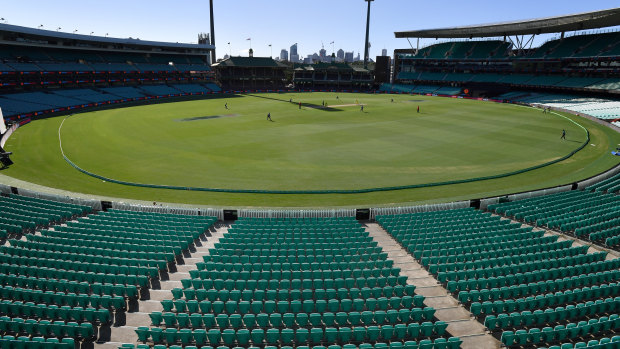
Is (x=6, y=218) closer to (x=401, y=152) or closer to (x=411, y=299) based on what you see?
(x=411, y=299)

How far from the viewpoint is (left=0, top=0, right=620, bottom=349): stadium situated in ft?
36.8

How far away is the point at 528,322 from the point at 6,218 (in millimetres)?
25641

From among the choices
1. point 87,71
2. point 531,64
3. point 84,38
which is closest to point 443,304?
point 87,71

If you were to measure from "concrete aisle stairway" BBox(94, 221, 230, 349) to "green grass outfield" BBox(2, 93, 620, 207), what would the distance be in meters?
8.85

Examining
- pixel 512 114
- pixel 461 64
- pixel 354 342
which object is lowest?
pixel 354 342

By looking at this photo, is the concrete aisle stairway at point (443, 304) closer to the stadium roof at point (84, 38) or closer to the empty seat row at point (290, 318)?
the empty seat row at point (290, 318)

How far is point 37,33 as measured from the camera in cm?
7362

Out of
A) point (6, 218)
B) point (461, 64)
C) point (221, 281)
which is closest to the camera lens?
point (221, 281)

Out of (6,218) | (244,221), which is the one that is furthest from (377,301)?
(6,218)

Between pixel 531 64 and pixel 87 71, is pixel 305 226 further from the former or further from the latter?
pixel 531 64

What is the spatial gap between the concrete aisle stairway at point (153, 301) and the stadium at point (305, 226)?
0.06 m

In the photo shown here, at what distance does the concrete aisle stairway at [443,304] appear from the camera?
1103cm

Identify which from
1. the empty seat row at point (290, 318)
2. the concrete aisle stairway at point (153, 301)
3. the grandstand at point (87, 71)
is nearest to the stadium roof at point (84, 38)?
the grandstand at point (87, 71)

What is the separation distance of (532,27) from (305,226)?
94590 millimetres
